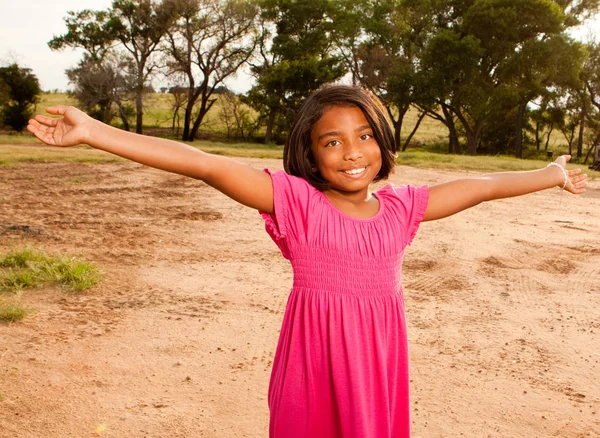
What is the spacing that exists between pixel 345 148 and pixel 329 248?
0.99ft

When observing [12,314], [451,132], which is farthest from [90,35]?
[12,314]

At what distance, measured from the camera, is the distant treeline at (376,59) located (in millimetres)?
22422

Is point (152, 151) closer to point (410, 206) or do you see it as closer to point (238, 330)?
point (410, 206)

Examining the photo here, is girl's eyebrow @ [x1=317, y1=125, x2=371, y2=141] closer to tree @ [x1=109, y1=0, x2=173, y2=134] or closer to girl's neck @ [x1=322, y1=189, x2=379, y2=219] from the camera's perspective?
girl's neck @ [x1=322, y1=189, x2=379, y2=219]

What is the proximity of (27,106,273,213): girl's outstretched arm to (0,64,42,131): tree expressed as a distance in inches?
980

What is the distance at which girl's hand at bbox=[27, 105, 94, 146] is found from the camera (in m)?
1.64

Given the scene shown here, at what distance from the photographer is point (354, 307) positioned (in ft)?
5.87

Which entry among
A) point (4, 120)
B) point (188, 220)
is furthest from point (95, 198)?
point (4, 120)

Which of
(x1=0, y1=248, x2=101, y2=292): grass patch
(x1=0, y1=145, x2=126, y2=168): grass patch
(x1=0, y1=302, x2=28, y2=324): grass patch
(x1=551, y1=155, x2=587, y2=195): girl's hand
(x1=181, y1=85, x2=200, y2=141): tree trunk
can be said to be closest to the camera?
(x1=551, y1=155, x2=587, y2=195): girl's hand

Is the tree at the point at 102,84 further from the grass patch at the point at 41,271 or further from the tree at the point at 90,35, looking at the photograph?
the grass patch at the point at 41,271

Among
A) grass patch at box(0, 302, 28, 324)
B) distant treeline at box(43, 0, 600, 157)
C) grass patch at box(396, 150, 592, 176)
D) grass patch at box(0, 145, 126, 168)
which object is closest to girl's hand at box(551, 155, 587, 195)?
grass patch at box(0, 302, 28, 324)

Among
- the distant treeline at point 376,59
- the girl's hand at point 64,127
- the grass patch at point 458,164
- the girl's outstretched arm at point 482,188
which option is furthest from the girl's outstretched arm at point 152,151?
the distant treeline at point 376,59

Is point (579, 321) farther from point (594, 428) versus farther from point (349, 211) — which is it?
point (349, 211)

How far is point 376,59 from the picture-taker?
83.5 ft
